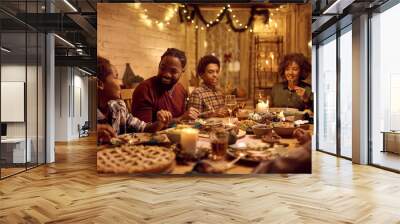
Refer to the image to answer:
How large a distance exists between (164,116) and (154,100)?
315 millimetres

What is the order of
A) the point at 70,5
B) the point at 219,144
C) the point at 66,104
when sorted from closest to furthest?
the point at 219,144 → the point at 70,5 → the point at 66,104

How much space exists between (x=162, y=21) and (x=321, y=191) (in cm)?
359

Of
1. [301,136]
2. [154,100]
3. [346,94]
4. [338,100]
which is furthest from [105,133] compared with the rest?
[338,100]

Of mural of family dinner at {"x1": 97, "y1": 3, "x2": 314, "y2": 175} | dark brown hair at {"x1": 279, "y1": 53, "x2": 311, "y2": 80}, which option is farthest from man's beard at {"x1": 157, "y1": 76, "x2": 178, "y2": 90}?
dark brown hair at {"x1": 279, "y1": 53, "x2": 311, "y2": 80}

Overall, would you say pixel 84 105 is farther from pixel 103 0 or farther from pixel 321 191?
pixel 321 191

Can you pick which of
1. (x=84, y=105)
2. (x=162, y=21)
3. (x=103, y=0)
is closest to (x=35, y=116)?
(x=103, y=0)

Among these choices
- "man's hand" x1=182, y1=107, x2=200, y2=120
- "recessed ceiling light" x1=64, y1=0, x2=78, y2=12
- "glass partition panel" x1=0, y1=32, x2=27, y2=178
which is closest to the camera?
"man's hand" x1=182, y1=107, x2=200, y2=120

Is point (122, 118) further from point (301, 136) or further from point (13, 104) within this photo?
point (301, 136)

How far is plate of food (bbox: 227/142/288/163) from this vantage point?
5.93m

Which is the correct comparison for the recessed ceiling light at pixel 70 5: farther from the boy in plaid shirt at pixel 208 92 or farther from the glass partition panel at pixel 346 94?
the glass partition panel at pixel 346 94

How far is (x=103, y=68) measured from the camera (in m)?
6.03

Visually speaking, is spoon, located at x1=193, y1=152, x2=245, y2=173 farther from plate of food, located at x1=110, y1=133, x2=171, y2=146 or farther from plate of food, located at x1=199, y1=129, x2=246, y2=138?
plate of food, located at x1=110, y1=133, x2=171, y2=146

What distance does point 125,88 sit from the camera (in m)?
6.03

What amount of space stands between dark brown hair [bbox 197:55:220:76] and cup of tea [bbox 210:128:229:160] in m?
1.05
